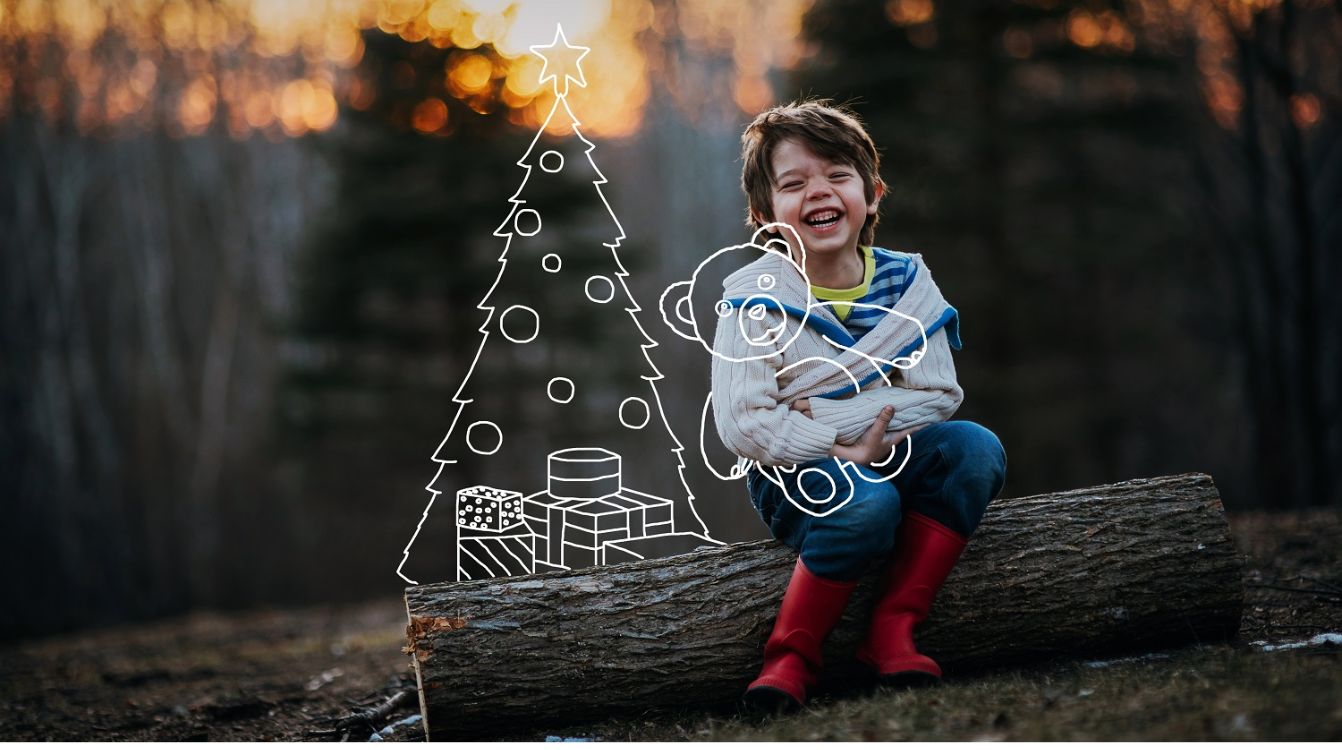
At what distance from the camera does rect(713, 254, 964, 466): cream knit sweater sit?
131 inches

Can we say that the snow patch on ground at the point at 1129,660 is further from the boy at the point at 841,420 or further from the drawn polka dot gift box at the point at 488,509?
the drawn polka dot gift box at the point at 488,509

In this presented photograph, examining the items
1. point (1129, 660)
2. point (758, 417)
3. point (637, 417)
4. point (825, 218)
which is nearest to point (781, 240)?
point (825, 218)

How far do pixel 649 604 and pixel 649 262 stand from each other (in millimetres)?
6778

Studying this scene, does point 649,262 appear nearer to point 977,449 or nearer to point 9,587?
point 977,449

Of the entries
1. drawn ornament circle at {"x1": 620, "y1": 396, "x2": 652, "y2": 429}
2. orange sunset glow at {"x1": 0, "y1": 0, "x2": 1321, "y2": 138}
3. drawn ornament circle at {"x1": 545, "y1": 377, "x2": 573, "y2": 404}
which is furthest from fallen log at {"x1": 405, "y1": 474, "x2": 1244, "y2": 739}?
orange sunset glow at {"x1": 0, "y1": 0, "x2": 1321, "y2": 138}

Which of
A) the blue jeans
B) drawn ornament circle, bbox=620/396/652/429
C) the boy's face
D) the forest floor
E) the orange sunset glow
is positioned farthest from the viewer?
the orange sunset glow

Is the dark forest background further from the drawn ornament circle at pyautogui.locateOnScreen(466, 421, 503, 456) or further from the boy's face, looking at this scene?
the boy's face

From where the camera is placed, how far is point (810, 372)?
3.43 meters

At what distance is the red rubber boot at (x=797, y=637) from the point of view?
3299mm

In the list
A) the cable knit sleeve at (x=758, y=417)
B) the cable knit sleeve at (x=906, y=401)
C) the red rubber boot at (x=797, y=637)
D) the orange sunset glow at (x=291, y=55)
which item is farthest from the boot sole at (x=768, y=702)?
the orange sunset glow at (x=291, y=55)

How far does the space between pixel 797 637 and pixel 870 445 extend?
2.28ft

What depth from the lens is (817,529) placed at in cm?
329

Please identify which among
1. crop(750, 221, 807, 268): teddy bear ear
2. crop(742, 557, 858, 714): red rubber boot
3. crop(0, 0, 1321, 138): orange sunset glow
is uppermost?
crop(0, 0, 1321, 138): orange sunset glow

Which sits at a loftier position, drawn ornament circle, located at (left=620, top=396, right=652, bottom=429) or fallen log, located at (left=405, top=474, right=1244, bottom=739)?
drawn ornament circle, located at (left=620, top=396, right=652, bottom=429)
